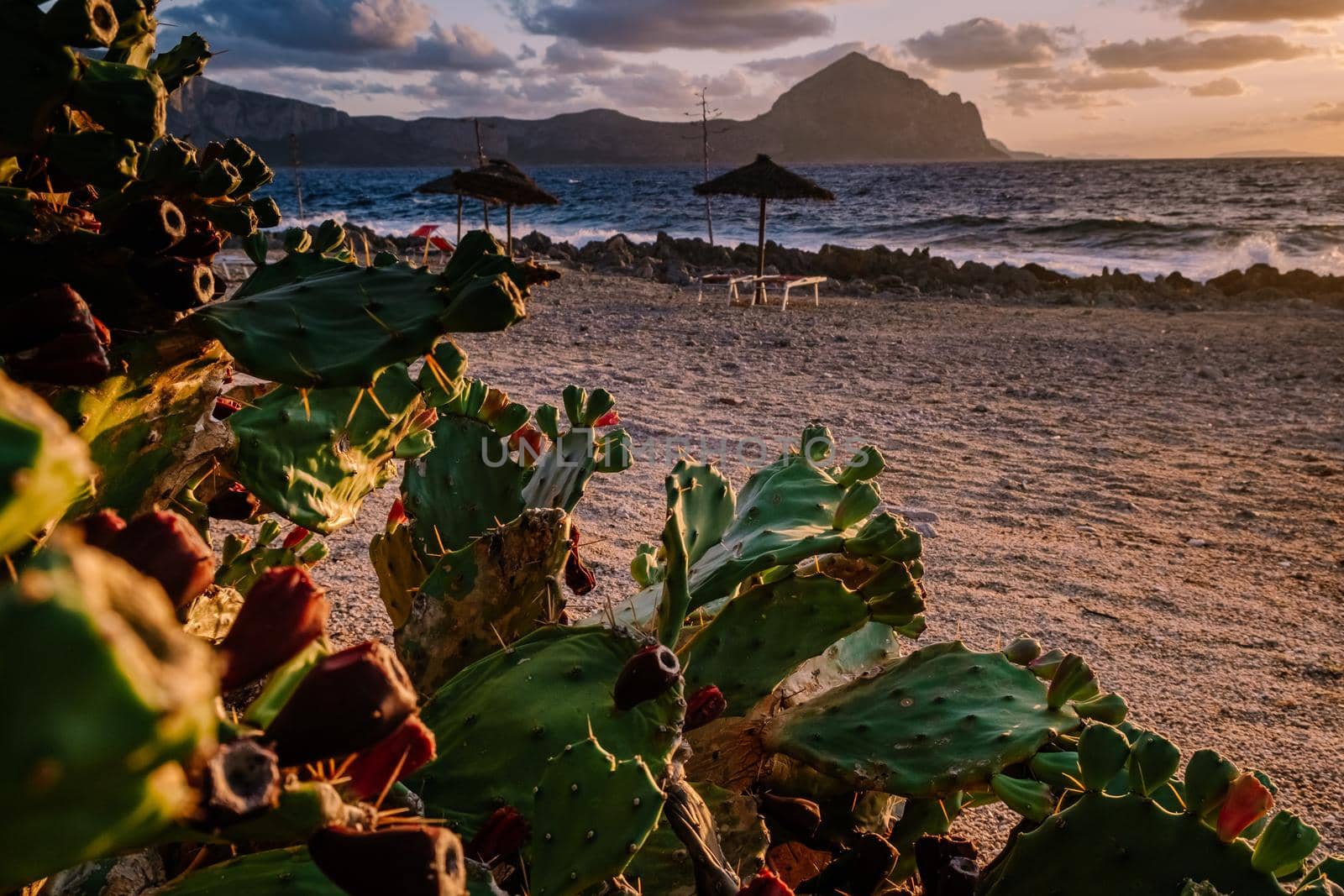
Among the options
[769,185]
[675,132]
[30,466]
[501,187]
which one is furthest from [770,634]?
[675,132]

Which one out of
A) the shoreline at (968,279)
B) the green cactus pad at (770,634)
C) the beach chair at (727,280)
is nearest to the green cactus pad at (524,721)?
the green cactus pad at (770,634)

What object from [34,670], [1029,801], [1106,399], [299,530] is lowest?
[1106,399]

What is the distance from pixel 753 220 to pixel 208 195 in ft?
127

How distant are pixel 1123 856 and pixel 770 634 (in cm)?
57

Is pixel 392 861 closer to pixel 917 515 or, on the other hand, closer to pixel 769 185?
pixel 917 515

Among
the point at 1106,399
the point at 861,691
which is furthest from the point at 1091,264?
the point at 861,691

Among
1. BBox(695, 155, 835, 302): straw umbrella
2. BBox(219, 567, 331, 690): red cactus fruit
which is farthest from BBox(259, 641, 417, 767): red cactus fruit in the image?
BBox(695, 155, 835, 302): straw umbrella

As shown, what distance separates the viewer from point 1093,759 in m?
1.22

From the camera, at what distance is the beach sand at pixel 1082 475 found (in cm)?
301

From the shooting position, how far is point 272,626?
1.83ft

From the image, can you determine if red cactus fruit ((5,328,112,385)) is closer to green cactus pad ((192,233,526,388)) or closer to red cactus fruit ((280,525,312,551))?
green cactus pad ((192,233,526,388))

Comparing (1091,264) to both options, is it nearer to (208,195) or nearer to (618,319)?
(618,319)

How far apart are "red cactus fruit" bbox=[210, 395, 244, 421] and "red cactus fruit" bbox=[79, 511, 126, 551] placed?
2.95 feet

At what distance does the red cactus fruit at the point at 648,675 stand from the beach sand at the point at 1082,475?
1.13 meters
